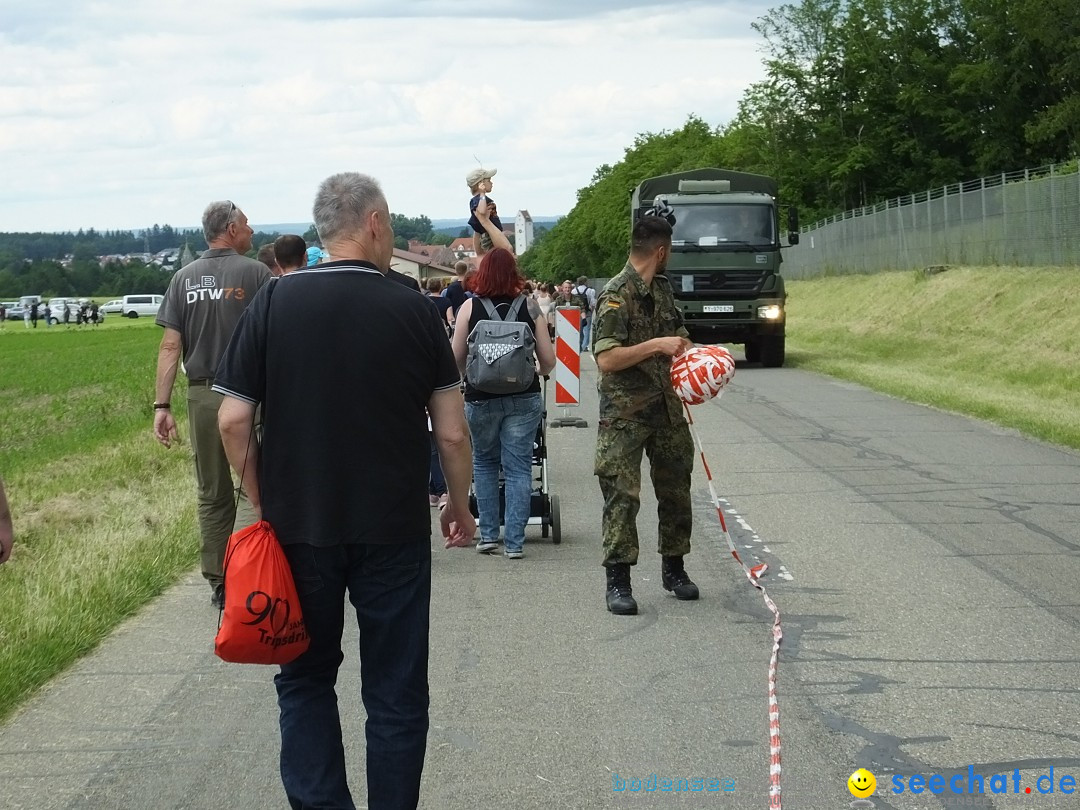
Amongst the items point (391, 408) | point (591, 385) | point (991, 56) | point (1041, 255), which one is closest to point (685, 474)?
point (391, 408)

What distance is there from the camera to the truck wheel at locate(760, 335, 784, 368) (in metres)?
26.6

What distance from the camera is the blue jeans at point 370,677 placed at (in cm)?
405

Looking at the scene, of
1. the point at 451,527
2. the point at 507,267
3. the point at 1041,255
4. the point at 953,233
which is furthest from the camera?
the point at 953,233

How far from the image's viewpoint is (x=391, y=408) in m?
4.04

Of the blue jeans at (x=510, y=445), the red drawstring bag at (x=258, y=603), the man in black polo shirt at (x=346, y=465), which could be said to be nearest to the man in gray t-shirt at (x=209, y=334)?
the blue jeans at (x=510, y=445)

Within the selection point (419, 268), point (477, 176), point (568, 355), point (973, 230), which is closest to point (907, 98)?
point (419, 268)

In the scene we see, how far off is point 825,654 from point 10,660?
349cm

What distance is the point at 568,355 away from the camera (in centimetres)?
1661

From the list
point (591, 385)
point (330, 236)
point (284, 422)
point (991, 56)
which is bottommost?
point (591, 385)

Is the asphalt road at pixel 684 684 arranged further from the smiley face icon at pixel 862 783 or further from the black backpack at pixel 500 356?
the black backpack at pixel 500 356

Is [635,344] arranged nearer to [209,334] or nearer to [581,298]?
[209,334]

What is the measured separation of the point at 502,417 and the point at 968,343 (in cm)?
2077

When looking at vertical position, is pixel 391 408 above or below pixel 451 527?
above

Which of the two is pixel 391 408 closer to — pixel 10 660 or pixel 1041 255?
pixel 10 660
